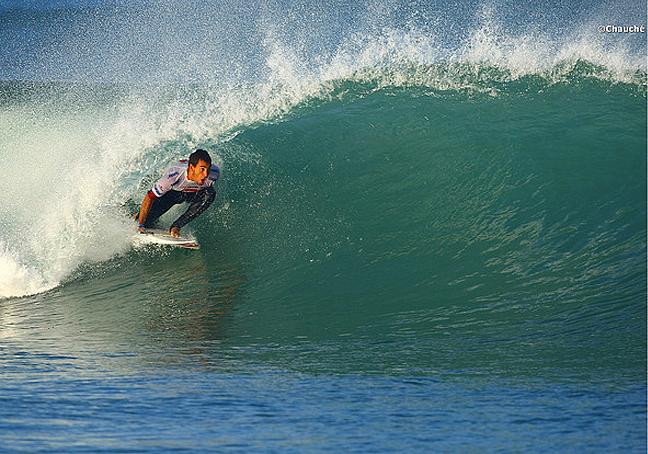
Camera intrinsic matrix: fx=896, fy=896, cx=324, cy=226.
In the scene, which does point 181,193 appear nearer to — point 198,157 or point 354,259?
point 198,157

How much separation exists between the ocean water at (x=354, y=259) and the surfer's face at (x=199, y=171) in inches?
33.3

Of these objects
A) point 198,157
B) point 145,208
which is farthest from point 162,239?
point 198,157

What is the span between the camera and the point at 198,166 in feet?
27.1

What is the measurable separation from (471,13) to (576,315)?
13937 millimetres

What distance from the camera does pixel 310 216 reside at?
9.10 meters

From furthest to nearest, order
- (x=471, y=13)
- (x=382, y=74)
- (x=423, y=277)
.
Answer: (x=471, y=13), (x=382, y=74), (x=423, y=277)

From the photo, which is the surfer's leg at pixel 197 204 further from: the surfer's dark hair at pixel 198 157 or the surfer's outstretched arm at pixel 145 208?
the surfer's dark hair at pixel 198 157

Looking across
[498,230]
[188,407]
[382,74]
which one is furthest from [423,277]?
[382,74]

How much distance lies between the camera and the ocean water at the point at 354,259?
4.62m

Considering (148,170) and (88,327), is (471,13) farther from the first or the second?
(88,327)

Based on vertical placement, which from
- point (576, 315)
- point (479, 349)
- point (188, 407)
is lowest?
point (188, 407)

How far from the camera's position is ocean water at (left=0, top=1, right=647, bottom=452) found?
4617mm

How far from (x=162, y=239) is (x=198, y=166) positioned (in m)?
0.99

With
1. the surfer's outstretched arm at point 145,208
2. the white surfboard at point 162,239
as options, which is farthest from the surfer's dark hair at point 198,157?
the white surfboard at point 162,239
